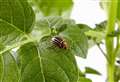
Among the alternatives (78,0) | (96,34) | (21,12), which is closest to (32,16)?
(21,12)

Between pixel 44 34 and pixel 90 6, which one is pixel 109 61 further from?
pixel 90 6

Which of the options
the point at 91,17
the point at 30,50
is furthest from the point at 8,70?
the point at 91,17

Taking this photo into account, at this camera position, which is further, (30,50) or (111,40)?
(111,40)

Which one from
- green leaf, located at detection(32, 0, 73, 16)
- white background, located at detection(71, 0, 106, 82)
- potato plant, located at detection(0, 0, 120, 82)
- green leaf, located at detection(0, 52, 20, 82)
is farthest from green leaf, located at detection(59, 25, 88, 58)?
white background, located at detection(71, 0, 106, 82)

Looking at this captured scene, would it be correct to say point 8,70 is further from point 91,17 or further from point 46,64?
point 91,17

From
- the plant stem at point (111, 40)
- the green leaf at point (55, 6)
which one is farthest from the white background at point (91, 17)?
the plant stem at point (111, 40)

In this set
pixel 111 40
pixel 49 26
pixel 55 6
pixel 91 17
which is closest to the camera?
pixel 49 26

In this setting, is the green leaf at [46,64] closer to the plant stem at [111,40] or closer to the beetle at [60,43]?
the beetle at [60,43]
